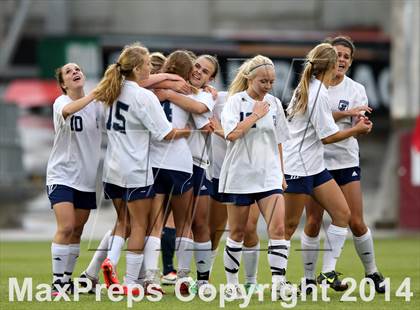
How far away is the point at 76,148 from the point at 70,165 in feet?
0.56

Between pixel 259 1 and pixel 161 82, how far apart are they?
3530cm

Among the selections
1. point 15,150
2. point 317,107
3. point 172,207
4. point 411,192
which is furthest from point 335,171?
point 15,150

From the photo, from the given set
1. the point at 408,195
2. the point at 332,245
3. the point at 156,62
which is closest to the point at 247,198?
the point at 332,245

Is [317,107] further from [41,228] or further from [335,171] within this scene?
[41,228]

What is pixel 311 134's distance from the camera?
12.5 m

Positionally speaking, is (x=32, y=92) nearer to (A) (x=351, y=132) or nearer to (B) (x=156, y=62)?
(B) (x=156, y=62)

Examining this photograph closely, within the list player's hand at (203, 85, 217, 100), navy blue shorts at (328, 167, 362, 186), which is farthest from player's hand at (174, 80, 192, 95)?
navy blue shorts at (328, 167, 362, 186)

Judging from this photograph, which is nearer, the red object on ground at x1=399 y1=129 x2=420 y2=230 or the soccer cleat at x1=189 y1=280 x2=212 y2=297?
the soccer cleat at x1=189 y1=280 x2=212 y2=297

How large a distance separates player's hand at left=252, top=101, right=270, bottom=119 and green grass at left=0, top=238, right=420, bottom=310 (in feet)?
5.37

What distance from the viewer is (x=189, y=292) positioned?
41.2 feet

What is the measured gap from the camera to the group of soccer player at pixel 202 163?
39.1 ft

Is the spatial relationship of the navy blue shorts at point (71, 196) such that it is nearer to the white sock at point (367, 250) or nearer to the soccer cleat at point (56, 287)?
the soccer cleat at point (56, 287)

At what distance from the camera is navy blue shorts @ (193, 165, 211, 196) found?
12711 mm

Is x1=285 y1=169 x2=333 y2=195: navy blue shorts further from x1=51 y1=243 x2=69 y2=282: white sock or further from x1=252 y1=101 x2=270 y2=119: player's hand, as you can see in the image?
x1=51 y1=243 x2=69 y2=282: white sock
